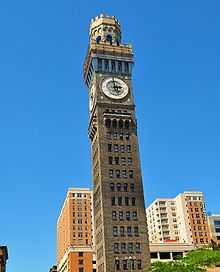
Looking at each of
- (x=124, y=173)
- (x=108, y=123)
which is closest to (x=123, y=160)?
(x=124, y=173)

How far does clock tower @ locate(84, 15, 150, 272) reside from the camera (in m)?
111

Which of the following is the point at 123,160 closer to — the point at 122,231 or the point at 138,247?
the point at 122,231

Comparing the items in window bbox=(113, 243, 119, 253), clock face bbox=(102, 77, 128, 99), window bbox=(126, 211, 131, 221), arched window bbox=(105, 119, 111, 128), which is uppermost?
clock face bbox=(102, 77, 128, 99)

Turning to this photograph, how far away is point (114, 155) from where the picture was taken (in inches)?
4774

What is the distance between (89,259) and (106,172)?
6084 centimetres

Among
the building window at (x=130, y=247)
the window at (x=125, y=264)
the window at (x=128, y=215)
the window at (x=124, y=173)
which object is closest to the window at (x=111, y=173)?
the window at (x=124, y=173)

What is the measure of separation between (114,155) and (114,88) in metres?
21.1

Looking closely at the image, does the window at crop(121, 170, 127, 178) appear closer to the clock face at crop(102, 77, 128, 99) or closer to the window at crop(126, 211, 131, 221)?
the window at crop(126, 211, 131, 221)

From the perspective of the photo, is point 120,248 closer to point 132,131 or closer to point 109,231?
point 109,231

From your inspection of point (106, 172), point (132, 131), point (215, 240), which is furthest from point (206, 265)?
point (215, 240)

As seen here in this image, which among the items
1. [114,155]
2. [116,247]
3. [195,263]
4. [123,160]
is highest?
[114,155]

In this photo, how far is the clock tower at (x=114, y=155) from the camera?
111 m

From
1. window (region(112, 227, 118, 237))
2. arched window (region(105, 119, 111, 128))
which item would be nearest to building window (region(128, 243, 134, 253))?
window (region(112, 227, 118, 237))

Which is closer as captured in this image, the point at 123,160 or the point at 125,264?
the point at 125,264
